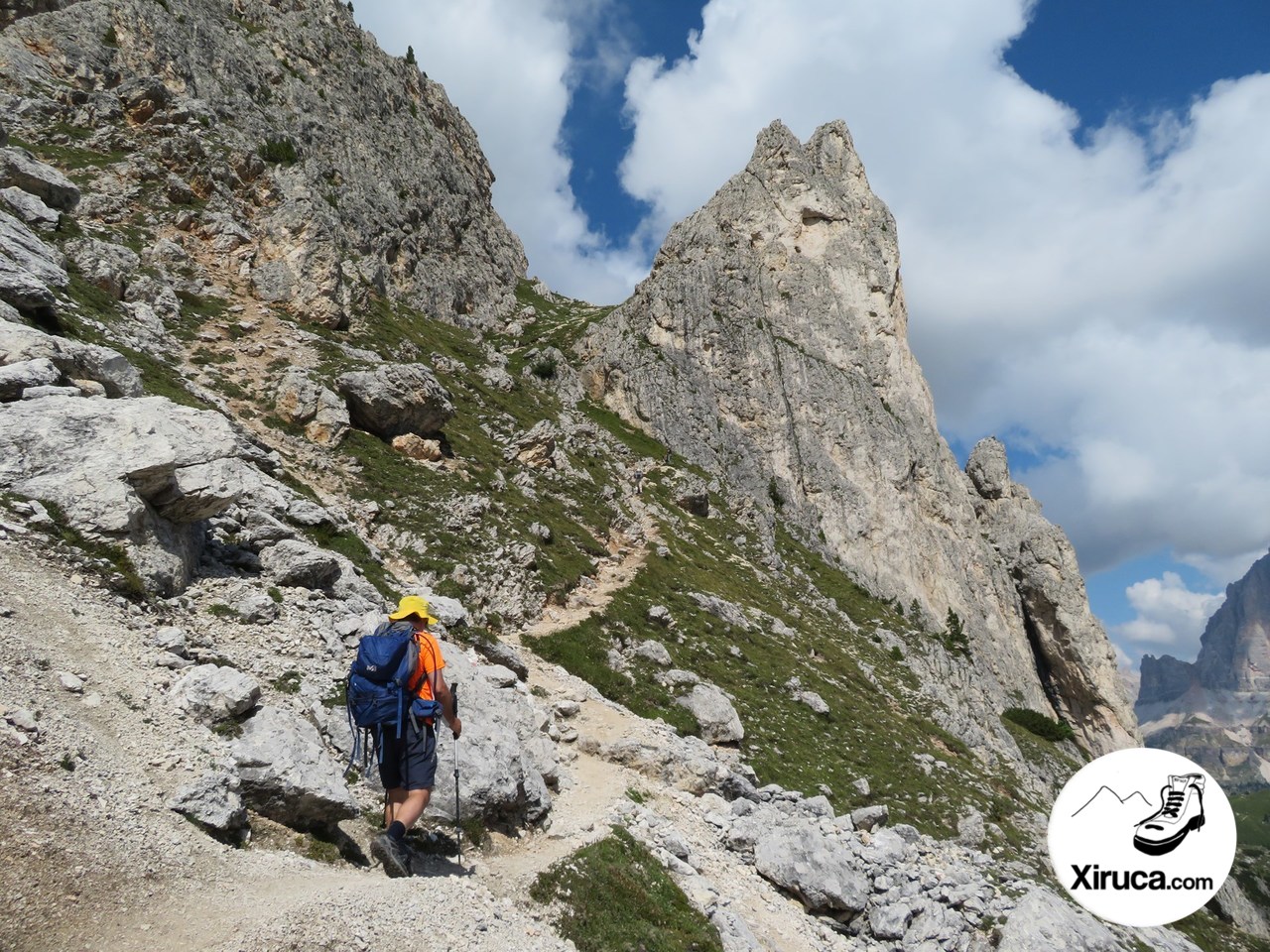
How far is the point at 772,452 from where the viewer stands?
76.2 meters

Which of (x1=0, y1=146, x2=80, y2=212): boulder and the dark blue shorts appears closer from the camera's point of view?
the dark blue shorts

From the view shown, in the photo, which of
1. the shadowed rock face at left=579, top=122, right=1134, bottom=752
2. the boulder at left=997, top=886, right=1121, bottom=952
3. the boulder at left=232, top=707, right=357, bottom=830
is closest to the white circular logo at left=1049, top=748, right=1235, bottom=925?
the boulder at left=997, top=886, right=1121, bottom=952

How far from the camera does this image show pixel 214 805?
326 inches

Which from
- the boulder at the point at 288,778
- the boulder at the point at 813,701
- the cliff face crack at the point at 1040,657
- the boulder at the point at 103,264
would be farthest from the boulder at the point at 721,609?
the cliff face crack at the point at 1040,657

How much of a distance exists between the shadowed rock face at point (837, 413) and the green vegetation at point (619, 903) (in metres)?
52.5

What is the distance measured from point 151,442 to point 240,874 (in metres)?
9.14

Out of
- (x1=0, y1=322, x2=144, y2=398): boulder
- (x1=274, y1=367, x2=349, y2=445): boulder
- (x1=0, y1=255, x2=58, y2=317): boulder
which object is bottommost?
(x1=0, y1=322, x2=144, y2=398): boulder

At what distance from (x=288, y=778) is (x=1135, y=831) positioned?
17121 millimetres

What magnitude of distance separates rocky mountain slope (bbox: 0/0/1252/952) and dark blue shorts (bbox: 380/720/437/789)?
1.14m

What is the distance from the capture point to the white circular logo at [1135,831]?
46.2 ft

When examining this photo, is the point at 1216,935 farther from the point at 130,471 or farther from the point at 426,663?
the point at 130,471

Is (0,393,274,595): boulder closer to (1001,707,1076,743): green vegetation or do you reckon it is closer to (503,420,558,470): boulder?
(503,420,558,470): boulder

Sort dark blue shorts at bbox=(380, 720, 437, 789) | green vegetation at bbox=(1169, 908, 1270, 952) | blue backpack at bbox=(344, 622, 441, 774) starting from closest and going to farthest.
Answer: blue backpack at bbox=(344, 622, 441, 774), dark blue shorts at bbox=(380, 720, 437, 789), green vegetation at bbox=(1169, 908, 1270, 952)

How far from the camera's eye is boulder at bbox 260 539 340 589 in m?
15.5
